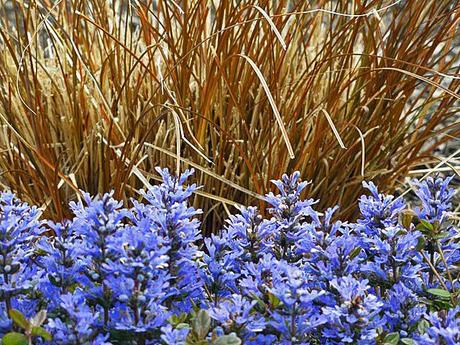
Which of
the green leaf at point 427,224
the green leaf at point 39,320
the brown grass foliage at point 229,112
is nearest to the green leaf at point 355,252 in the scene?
the green leaf at point 427,224

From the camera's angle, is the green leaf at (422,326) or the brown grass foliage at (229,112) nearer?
the green leaf at (422,326)

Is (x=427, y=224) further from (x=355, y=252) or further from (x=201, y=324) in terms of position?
(x=201, y=324)

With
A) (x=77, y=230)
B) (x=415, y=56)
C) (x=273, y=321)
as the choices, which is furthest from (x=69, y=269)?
(x=415, y=56)

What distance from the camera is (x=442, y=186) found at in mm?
1421

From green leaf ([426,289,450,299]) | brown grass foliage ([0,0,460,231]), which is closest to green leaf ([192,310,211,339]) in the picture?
green leaf ([426,289,450,299])

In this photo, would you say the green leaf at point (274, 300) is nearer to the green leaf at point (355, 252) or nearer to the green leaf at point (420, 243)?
the green leaf at point (355, 252)

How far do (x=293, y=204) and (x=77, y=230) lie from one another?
405mm

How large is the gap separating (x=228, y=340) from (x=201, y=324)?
0.07 m

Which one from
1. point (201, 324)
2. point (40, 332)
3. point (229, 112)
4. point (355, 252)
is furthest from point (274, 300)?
point (229, 112)

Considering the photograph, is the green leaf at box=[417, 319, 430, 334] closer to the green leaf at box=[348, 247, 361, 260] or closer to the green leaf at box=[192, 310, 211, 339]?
the green leaf at box=[348, 247, 361, 260]

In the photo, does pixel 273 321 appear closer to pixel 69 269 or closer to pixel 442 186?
pixel 69 269

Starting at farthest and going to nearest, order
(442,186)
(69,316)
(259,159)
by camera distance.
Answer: (259,159) → (442,186) → (69,316)

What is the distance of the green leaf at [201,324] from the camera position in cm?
113

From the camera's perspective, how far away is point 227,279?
135 centimetres
